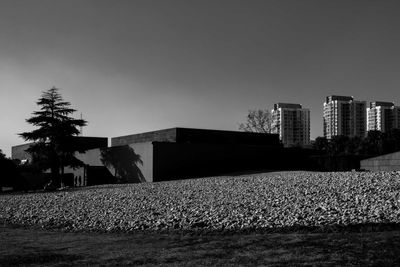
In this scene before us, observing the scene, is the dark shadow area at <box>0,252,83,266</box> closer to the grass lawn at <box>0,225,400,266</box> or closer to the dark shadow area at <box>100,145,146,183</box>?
the grass lawn at <box>0,225,400,266</box>

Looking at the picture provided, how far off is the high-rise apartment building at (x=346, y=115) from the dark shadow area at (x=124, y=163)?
154 ft

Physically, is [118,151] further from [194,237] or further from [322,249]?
[322,249]

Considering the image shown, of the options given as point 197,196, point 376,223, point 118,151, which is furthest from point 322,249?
point 118,151

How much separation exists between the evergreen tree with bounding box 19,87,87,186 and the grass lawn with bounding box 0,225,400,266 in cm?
2628

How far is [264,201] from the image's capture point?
14.6 meters

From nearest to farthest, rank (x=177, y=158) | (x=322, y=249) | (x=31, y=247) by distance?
1. (x=322, y=249)
2. (x=31, y=247)
3. (x=177, y=158)

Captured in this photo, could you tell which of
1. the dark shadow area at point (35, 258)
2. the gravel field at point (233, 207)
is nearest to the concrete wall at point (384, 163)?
the gravel field at point (233, 207)

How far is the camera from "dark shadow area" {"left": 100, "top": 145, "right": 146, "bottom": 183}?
110ft

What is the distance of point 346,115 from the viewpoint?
76.0 meters

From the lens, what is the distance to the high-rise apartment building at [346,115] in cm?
7494

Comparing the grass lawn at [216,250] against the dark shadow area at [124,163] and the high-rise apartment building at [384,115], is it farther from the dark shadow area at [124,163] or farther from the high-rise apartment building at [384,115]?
the high-rise apartment building at [384,115]

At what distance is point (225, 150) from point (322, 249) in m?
27.0

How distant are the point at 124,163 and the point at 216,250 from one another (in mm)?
27620

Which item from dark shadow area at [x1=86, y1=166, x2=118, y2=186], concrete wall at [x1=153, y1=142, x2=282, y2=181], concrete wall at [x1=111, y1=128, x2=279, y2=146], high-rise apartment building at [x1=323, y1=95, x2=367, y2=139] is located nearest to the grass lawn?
concrete wall at [x1=153, y1=142, x2=282, y2=181]
